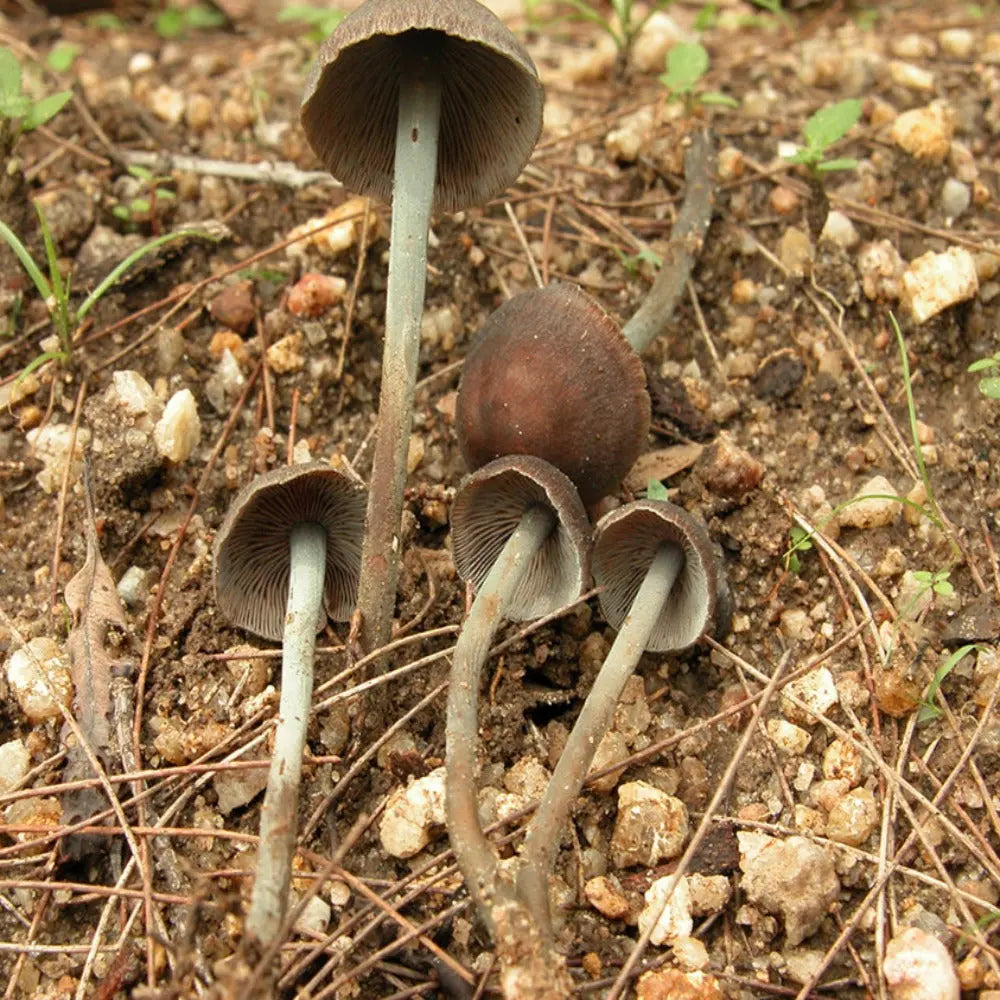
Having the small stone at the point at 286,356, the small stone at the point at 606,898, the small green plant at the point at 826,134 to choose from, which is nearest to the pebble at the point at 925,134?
the small green plant at the point at 826,134

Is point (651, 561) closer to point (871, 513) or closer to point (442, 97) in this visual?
point (871, 513)

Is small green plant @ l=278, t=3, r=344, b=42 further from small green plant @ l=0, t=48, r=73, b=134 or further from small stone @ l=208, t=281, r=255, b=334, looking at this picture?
small stone @ l=208, t=281, r=255, b=334

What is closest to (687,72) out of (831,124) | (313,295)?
(831,124)

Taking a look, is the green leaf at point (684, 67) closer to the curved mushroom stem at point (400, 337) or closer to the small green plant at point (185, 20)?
the curved mushroom stem at point (400, 337)

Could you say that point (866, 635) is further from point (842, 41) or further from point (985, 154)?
point (842, 41)

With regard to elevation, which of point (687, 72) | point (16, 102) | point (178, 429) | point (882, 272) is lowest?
point (178, 429)
